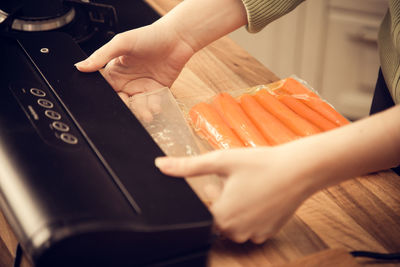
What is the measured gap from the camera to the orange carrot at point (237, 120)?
773mm

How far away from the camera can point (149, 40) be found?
85cm

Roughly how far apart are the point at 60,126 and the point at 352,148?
1.16 ft

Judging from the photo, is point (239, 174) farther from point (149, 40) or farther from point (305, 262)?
point (149, 40)

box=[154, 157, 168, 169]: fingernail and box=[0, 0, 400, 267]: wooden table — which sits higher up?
Result: box=[154, 157, 168, 169]: fingernail

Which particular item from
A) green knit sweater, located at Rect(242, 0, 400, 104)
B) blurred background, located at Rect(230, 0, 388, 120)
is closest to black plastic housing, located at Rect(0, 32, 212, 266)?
green knit sweater, located at Rect(242, 0, 400, 104)

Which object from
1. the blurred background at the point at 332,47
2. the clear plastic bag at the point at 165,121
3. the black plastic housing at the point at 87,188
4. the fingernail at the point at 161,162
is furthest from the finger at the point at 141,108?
the blurred background at the point at 332,47


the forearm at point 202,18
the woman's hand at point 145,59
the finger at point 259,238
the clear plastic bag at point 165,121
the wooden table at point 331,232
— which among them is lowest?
the wooden table at point 331,232

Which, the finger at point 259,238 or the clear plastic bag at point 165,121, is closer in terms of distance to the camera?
the finger at point 259,238

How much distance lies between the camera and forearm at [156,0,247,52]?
2.85 feet

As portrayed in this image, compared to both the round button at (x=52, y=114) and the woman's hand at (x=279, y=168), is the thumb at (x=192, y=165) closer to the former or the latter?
the woman's hand at (x=279, y=168)

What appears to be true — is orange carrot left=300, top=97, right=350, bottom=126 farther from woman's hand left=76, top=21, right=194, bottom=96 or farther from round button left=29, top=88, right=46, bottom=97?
round button left=29, top=88, right=46, bottom=97

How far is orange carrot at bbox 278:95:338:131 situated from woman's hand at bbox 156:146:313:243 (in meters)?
0.25

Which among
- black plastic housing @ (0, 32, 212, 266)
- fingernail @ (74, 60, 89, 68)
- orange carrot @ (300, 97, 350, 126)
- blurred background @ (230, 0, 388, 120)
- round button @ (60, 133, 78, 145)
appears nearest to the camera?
black plastic housing @ (0, 32, 212, 266)

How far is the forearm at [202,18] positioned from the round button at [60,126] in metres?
0.33
